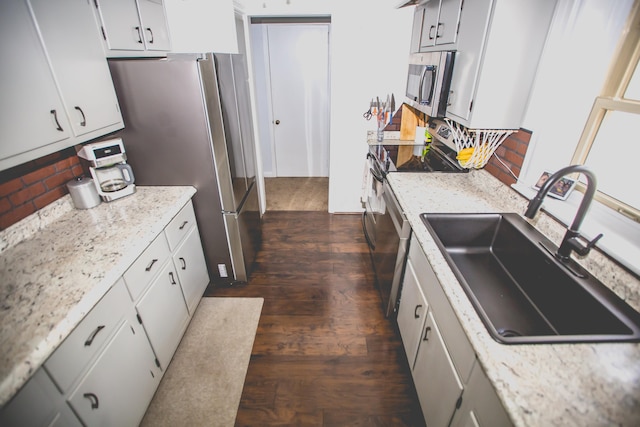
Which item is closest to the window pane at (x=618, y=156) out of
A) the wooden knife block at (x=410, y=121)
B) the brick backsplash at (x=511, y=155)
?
the brick backsplash at (x=511, y=155)

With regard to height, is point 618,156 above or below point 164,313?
above

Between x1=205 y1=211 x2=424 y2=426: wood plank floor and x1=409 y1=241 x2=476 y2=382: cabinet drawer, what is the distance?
711mm

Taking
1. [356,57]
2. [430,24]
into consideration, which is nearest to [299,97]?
[356,57]

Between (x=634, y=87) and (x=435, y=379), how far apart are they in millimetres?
1514

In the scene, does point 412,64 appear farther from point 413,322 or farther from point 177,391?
point 177,391

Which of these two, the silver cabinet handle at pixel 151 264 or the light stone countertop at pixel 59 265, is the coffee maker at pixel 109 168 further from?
the silver cabinet handle at pixel 151 264

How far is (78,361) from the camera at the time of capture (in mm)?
1074

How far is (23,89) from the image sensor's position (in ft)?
3.84

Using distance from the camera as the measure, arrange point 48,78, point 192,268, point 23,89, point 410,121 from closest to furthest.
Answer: point 23,89 < point 48,78 < point 192,268 < point 410,121

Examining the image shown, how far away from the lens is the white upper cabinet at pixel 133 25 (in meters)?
1.58

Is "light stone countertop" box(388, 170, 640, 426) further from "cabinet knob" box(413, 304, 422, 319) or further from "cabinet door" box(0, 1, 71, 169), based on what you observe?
"cabinet door" box(0, 1, 71, 169)

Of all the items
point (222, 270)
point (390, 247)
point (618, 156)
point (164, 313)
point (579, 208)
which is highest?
point (618, 156)

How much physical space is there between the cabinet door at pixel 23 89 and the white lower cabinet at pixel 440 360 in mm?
1848

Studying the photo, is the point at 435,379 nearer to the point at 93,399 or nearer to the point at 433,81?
the point at 93,399
